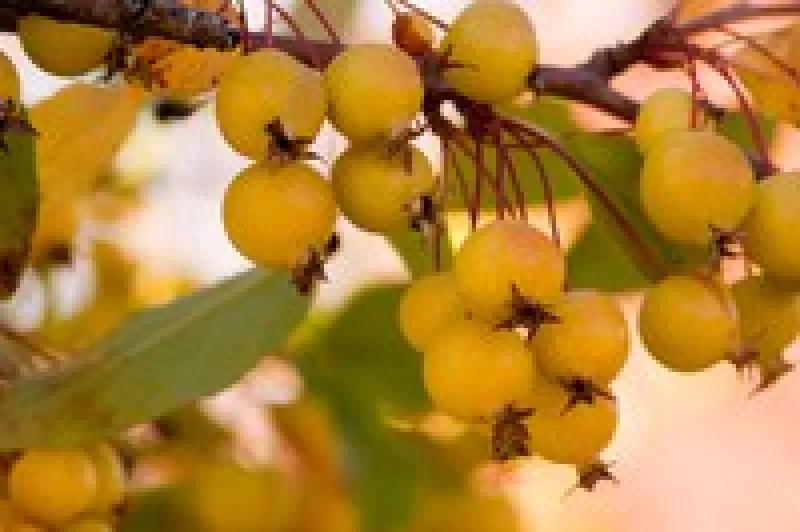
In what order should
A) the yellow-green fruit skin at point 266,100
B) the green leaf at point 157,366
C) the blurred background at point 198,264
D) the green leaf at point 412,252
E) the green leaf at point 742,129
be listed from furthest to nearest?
the blurred background at point 198,264 → the green leaf at point 412,252 → the green leaf at point 742,129 → the green leaf at point 157,366 → the yellow-green fruit skin at point 266,100

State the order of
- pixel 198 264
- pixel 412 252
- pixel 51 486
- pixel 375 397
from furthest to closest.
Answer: pixel 198 264 → pixel 375 397 → pixel 412 252 → pixel 51 486

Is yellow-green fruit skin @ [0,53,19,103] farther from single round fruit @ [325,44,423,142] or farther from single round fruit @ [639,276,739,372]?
single round fruit @ [639,276,739,372]

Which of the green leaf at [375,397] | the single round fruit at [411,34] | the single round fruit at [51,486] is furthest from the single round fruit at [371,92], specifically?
the green leaf at [375,397]

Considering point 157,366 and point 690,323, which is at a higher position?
point 690,323

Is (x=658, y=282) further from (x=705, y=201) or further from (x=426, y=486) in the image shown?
(x=426, y=486)

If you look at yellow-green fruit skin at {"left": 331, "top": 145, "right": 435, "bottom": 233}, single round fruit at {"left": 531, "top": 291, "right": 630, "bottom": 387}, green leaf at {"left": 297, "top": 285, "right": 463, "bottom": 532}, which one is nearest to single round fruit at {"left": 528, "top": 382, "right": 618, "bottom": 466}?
single round fruit at {"left": 531, "top": 291, "right": 630, "bottom": 387}

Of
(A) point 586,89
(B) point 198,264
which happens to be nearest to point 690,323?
(A) point 586,89

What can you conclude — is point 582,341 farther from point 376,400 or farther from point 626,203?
point 376,400

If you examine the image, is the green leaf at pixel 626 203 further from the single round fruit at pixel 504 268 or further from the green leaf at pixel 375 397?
the green leaf at pixel 375 397
